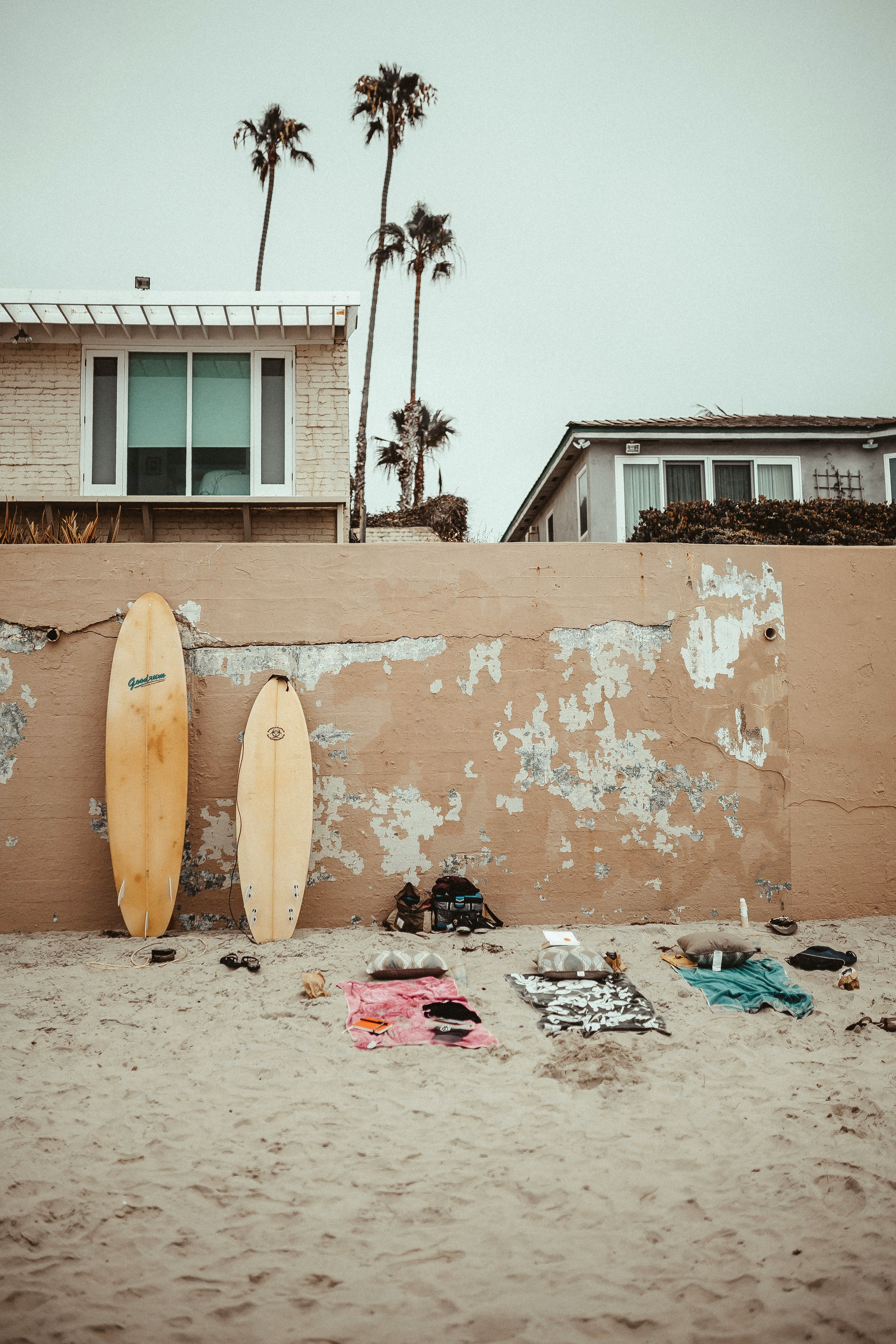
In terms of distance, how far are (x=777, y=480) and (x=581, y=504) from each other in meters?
2.55

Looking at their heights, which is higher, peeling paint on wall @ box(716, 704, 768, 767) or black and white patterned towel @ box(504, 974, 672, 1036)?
peeling paint on wall @ box(716, 704, 768, 767)

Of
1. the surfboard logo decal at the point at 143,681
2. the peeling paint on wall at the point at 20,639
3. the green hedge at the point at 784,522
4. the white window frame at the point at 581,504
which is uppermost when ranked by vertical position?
the white window frame at the point at 581,504

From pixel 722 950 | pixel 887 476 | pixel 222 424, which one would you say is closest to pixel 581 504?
pixel 887 476

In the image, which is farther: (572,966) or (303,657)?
(303,657)

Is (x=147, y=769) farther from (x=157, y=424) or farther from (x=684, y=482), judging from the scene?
(x=684, y=482)

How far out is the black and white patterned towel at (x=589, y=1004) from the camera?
10.2 feet

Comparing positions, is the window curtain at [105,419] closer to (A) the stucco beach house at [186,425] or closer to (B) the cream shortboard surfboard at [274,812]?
(A) the stucco beach house at [186,425]

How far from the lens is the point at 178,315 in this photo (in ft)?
23.7

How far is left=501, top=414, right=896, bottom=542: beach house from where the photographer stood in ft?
33.3

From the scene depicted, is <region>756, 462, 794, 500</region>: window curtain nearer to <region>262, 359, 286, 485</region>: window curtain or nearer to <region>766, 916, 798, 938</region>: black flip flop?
<region>262, 359, 286, 485</region>: window curtain

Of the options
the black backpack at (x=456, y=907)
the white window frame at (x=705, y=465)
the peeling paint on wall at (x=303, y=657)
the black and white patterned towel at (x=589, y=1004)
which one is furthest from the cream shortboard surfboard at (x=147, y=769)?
the white window frame at (x=705, y=465)

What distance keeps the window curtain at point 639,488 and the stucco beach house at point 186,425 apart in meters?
4.18

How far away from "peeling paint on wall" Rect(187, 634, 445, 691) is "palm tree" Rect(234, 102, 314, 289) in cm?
1589

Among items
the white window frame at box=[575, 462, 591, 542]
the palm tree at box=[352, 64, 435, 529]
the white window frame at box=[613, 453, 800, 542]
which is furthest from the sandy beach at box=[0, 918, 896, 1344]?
the palm tree at box=[352, 64, 435, 529]
